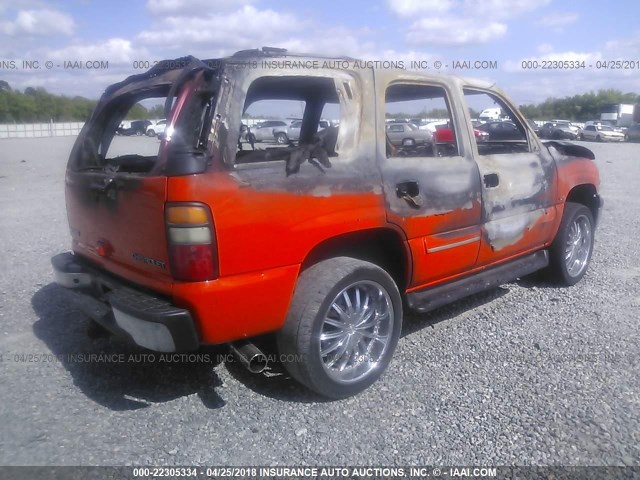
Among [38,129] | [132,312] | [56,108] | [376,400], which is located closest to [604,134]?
[376,400]

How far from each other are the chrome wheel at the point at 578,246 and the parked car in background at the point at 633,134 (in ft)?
126

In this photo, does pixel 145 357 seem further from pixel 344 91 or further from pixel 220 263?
pixel 344 91

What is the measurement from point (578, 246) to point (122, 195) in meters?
4.18

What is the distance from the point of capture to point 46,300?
470 cm

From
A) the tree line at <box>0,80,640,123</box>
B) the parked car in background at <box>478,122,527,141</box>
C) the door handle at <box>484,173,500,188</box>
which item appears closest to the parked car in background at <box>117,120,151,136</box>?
the door handle at <box>484,173,500,188</box>

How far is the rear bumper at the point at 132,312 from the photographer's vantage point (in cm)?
259

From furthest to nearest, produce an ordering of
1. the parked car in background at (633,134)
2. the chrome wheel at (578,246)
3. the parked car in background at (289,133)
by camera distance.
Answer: the parked car in background at (633,134) → the chrome wheel at (578,246) → the parked car in background at (289,133)

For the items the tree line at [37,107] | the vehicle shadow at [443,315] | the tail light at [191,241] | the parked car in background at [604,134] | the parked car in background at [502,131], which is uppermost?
the tree line at [37,107]

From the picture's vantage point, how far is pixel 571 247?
5102mm

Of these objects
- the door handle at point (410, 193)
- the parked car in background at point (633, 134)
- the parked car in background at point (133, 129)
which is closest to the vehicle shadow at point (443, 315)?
the door handle at point (410, 193)

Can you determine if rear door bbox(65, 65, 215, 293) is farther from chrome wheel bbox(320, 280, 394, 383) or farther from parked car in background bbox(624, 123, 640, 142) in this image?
parked car in background bbox(624, 123, 640, 142)

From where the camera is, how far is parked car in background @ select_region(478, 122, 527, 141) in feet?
15.5

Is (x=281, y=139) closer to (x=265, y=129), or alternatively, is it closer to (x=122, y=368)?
(x=265, y=129)

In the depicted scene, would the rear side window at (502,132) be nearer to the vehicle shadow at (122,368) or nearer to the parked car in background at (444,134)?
the parked car in background at (444,134)
